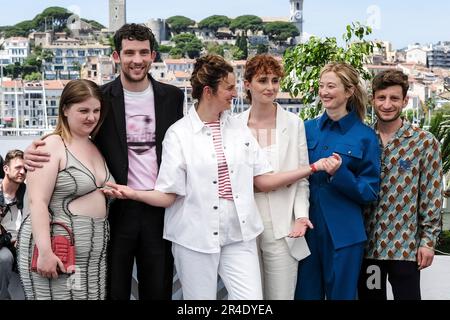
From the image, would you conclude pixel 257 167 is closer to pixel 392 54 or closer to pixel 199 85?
pixel 199 85

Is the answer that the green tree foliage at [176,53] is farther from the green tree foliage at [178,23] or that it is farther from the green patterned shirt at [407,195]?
the green patterned shirt at [407,195]

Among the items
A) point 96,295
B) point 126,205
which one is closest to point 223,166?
point 126,205

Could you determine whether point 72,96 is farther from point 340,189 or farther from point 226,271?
point 340,189

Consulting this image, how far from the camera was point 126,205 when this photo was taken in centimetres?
211

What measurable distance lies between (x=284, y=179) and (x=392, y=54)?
9365cm

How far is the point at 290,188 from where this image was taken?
85.9 inches

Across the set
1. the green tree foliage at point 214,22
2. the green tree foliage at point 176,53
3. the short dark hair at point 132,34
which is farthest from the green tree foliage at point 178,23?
the short dark hair at point 132,34

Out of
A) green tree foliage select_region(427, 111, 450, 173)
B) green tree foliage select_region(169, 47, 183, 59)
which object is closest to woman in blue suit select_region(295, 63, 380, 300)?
green tree foliage select_region(427, 111, 450, 173)

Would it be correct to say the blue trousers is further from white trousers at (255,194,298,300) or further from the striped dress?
the striped dress

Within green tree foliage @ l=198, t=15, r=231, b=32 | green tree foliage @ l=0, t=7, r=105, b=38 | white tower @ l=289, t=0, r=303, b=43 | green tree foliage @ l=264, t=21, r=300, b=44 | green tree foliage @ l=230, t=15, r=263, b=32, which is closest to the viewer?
green tree foliage @ l=264, t=21, r=300, b=44

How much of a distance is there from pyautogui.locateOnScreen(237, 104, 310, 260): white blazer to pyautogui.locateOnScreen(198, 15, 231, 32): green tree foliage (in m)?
97.8

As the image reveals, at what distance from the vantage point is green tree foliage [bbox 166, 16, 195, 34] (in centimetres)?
9931

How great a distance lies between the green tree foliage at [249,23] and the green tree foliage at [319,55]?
90.1 m

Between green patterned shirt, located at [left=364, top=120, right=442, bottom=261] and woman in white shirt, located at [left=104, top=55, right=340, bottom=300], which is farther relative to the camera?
green patterned shirt, located at [left=364, top=120, right=442, bottom=261]
